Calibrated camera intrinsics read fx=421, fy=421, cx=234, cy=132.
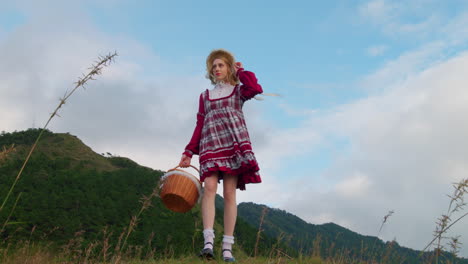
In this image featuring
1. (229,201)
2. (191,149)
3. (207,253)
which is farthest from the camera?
(191,149)

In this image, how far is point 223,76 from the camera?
14.5ft

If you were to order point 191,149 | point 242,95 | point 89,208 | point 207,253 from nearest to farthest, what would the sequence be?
point 207,253
point 242,95
point 191,149
point 89,208

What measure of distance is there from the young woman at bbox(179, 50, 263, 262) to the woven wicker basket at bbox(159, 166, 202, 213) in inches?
4.9

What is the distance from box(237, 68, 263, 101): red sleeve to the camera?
411 cm

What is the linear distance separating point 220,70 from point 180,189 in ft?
4.29

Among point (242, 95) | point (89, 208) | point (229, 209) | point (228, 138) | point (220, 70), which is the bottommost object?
point (229, 209)

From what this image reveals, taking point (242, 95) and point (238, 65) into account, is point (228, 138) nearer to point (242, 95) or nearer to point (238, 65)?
point (242, 95)

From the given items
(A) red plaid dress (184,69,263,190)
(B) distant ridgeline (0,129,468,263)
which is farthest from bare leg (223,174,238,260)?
(B) distant ridgeline (0,129,468,263)

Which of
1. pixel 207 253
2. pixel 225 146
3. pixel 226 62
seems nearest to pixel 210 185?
pixel 225 146

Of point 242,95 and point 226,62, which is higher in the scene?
point 226,62

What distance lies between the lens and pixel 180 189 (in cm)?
406

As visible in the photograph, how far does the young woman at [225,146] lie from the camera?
4.04 metres

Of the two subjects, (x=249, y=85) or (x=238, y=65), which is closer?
(x=249, y=85)

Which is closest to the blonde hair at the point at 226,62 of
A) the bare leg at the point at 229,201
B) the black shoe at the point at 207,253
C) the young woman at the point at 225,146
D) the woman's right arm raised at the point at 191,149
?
the young woman at the point at 225,146
